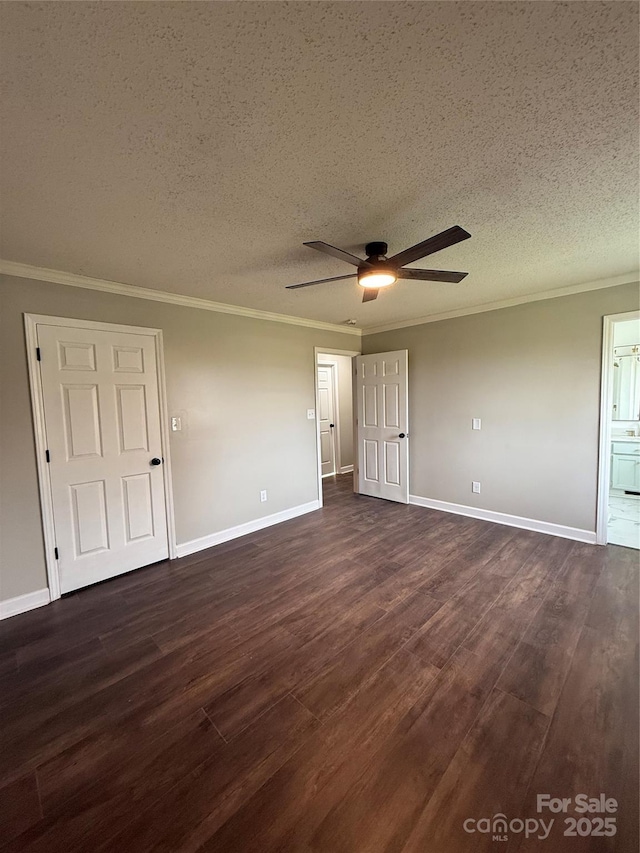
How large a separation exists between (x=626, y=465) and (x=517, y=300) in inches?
118

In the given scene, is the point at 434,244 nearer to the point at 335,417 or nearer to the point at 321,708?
the point at 321,708

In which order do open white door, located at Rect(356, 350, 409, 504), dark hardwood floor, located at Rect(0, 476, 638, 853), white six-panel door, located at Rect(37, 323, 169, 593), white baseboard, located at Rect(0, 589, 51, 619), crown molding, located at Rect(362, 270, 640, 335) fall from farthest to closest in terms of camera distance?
open white door, located at Rect(356, 350, 409, 504)
crown molding, located at Rect(362, 270, 640, 335)
white six-panel door, located at Rect(37, 323, 169, 593)
white baseboard, located at Rect(0, 589, 51, 619)
dark hardwood floor, located at Rect(0, 476, 638, 853)

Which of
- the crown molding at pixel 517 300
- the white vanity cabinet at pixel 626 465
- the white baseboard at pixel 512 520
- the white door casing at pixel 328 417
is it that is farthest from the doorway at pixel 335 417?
the white vanity cabinet at pixel 626 465

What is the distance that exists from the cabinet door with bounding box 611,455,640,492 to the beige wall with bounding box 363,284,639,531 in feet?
6.81

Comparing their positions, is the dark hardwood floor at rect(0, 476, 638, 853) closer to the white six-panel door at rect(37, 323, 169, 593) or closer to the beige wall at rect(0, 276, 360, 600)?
the white six-panel door at rect(37, 323, 169, 593)

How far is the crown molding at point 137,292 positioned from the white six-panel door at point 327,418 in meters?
2.18

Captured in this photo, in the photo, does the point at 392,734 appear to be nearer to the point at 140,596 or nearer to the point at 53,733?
the point at 53,733

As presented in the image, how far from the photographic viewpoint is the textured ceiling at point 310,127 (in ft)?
2.97

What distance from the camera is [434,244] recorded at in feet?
5.52

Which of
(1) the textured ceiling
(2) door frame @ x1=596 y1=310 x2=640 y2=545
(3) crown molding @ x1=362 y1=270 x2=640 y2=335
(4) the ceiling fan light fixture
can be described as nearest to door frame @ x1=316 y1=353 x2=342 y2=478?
(3) crown molding @ x1=362 y1=270 x2=640 y2=335

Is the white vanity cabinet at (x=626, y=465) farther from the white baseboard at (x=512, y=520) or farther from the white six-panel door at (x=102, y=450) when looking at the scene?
the white six-panel door at (x=102, y=450)

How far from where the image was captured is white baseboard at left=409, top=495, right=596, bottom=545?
3266mm

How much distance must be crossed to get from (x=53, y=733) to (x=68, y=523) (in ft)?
4.81

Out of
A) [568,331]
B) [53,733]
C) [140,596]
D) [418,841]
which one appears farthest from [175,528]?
[568,331]
